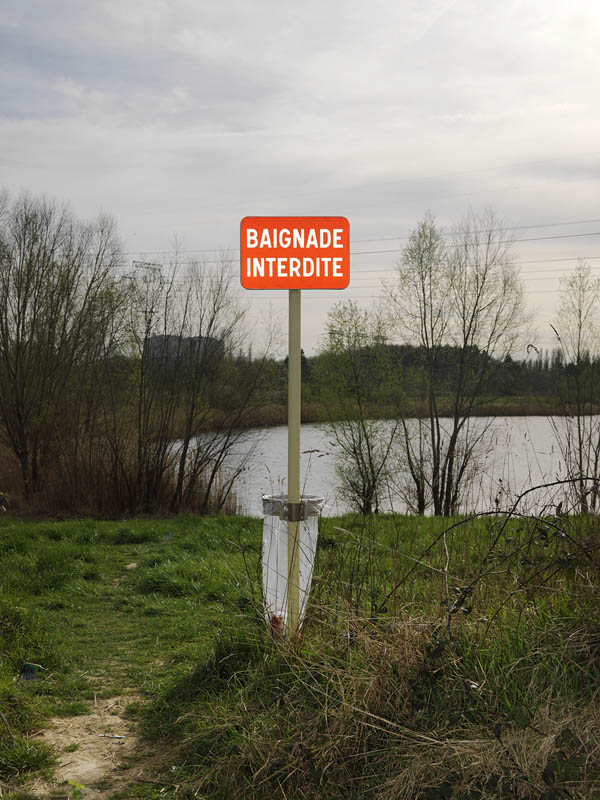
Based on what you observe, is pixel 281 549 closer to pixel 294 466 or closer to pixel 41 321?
pixel 294 466

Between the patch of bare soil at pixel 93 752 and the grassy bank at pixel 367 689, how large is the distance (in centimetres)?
5

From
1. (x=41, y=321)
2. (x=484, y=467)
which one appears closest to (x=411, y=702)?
(x=484, y=467)

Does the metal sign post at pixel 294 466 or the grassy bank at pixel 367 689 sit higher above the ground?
the metal sign post at pixel 294 466

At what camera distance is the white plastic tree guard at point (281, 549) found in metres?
3.67

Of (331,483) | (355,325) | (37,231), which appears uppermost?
(37,231)

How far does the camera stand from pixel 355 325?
17.2 meters

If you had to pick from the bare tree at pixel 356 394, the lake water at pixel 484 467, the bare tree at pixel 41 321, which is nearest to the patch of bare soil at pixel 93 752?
the lake water at pixel 484 467

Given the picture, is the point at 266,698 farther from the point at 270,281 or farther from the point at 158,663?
the point at 270,281

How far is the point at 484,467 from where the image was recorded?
926 centimetres

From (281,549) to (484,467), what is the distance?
6063 millimetres

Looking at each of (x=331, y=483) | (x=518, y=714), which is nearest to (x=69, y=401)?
(x=331, y=483)

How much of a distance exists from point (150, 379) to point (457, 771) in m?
9.59

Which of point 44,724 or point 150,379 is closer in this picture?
point 44,724

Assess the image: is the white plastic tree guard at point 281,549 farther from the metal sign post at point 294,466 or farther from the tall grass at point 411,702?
the tall grass at point 411,702
